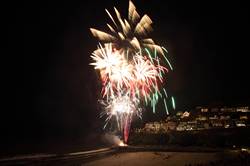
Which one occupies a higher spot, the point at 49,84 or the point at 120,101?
the point at 49,84

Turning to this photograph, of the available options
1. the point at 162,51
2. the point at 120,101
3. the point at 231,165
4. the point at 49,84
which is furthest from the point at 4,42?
the point at 231,165

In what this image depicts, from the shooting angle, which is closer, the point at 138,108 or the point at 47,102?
the point at 138,108

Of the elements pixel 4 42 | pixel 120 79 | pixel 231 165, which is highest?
pixel 4 42

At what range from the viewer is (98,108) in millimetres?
62062

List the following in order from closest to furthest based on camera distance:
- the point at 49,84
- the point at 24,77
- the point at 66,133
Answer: the point at 66,133 < the point at 24,77 < the point at 49,84

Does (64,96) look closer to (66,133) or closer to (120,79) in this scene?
(66,133)

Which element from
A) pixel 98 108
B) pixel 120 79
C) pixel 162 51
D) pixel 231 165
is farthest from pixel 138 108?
pixel 98 108

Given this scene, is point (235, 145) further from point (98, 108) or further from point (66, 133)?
point (98, 108)

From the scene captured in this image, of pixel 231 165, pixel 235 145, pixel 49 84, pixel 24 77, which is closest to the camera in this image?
pixel 231 165

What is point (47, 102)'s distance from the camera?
58.8 metres

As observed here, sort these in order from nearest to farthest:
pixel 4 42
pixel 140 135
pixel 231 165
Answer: pixel 231 165 → pixel 140 135 → pixel 4 42

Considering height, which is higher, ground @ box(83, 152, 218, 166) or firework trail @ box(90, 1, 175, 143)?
firework trail @ box(90, 1, 175, 143)

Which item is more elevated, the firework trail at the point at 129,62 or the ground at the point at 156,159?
the firework trail at the point at 129,62

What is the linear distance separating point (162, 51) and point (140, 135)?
912 centimetres
